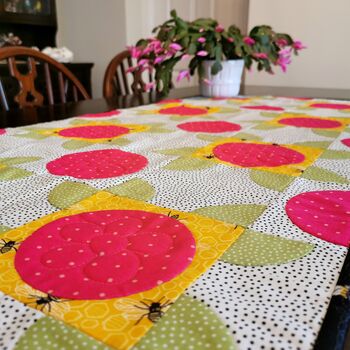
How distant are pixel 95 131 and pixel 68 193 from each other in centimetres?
37

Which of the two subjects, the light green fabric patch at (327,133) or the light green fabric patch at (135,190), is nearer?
the light green fabric patch at (135,190)

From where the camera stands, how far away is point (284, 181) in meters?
0.52

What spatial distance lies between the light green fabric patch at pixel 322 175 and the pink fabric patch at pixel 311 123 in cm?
36

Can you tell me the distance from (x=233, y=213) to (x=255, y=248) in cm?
8

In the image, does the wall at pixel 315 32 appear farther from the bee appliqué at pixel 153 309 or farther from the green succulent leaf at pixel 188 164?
the bee appliqué at pixel 153 309

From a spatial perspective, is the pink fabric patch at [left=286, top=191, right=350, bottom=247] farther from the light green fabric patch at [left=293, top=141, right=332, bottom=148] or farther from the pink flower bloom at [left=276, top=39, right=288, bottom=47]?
the pink flower bloom at [left=276, top=39, right=288, bottom=47]

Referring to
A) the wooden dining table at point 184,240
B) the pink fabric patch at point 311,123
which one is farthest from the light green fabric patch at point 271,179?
the pink fabric patch at point 311,123

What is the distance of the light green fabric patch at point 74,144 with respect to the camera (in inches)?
27.1

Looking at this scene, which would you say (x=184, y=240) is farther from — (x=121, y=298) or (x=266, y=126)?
(x=266, y=126)

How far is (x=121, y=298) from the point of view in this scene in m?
0.26

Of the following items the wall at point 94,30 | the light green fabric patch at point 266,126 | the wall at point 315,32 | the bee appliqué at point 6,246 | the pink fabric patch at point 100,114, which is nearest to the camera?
the bee appliqué at point 6,246

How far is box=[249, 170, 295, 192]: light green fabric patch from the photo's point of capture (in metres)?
0.50

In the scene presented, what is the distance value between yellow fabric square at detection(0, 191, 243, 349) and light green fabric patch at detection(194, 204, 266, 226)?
1cm

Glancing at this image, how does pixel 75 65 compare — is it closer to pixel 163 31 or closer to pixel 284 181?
pixel 163 31
